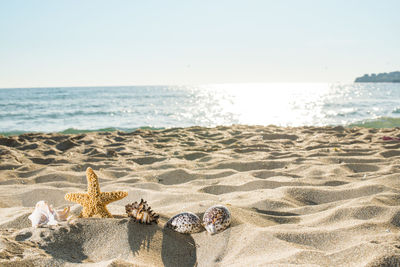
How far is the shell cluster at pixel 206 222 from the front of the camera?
2146mm

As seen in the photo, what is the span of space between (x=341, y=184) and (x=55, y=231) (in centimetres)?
286

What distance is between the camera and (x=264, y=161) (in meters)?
4.57

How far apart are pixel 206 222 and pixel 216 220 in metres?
0.07

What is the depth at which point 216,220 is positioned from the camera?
2.15 meters

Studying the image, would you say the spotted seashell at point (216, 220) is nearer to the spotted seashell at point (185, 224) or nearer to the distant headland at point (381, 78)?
the spotted seashell at point (185, 224)

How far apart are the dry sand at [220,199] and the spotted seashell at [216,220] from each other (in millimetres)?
47

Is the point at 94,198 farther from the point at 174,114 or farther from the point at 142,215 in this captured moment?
the point at 174,114

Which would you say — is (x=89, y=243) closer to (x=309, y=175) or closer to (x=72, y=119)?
(x=309, y=175)

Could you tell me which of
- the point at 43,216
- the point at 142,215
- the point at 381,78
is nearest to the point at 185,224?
the point at 142,215

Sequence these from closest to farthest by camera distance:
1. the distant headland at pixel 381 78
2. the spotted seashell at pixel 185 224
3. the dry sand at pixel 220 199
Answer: the dry sand at pixel 220 199 < the spotted seashell at pixel 185 224 < the distant headland at pixel 381 78

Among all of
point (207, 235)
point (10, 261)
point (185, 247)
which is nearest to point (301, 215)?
point (207, 235)

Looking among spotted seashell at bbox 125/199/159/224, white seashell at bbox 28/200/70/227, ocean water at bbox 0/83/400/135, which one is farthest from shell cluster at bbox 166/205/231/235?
ocean water at bbox 0/83/400/135

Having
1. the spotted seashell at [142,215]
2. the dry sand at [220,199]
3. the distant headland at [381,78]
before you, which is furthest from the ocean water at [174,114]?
the distant headland at [381,78]

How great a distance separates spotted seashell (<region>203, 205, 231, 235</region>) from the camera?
2.14 m
